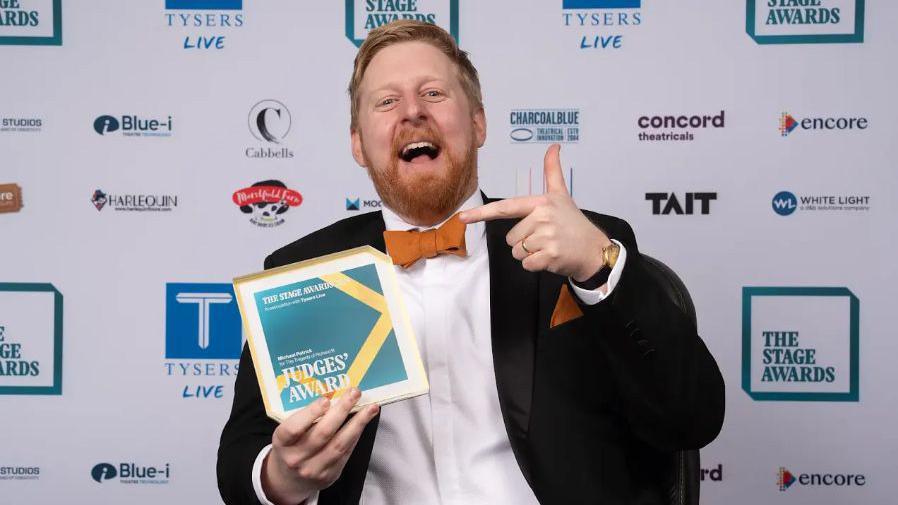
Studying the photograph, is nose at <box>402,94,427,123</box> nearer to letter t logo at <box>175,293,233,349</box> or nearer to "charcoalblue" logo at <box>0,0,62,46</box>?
letter t logo at <box>175,293,233,349</box>

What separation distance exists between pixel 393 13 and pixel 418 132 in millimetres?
1279

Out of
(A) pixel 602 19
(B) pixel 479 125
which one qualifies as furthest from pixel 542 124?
(B) pixel 479 125

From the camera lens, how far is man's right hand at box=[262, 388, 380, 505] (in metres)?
1.28

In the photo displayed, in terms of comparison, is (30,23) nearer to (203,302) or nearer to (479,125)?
(203,302)

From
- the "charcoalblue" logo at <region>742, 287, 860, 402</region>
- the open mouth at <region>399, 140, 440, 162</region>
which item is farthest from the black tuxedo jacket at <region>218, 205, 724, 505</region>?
the "charcoalblue" logo at <region>742, 287, 860, 402</region>

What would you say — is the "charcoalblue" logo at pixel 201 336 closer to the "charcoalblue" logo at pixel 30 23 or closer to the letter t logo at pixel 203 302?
the letter t logo at pixel 203 302

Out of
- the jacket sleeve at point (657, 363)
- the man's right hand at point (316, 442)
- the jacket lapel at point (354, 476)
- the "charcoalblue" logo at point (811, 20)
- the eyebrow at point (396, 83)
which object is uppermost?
the "charcoalblue" logo at point (811, 20)

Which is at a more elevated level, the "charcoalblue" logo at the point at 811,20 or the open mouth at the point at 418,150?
the "charcoalblue" logo at the point at 811,20

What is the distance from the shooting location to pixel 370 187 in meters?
2.87

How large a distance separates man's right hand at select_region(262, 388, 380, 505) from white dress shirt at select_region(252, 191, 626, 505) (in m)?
0.25

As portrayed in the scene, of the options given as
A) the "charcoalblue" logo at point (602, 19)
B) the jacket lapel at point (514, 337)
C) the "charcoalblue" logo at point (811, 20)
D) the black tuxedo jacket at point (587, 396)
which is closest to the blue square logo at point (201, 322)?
the black tuxedo jacket at point (587, 396)

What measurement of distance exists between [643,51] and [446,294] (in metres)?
Result: 1.55

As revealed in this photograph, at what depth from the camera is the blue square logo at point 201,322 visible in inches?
113

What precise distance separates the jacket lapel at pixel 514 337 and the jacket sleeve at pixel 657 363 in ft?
0.65
